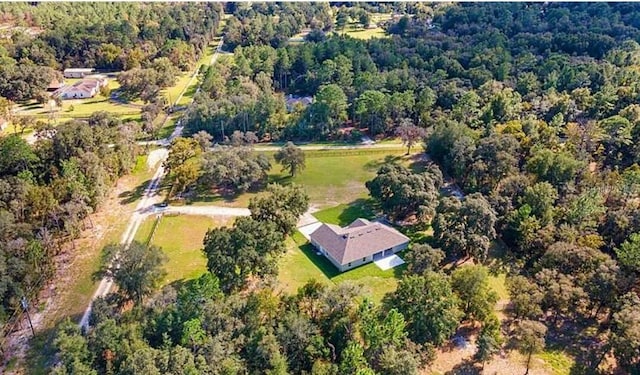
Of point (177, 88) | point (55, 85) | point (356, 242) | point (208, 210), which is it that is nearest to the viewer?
point (356, 242)

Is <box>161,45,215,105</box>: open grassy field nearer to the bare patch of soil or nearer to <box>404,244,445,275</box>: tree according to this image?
the bare patch of soil

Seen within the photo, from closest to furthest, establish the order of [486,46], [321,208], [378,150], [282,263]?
[282,263] < [321,208] < [378,150] < [486,46]

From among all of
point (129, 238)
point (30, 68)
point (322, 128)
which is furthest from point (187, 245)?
point (30, 68)

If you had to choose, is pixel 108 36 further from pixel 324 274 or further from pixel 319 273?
pixel 324 274

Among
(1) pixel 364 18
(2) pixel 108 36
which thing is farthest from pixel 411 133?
(1) pixel 364 18

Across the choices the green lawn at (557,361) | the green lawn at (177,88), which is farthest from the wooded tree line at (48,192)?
the green lawn at (557,361)

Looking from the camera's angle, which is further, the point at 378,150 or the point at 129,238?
the point at 378,150

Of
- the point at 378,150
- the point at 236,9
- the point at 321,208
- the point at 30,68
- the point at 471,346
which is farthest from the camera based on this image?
the point at 236,9

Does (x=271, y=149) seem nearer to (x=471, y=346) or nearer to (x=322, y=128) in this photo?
(x=322, y=128)
